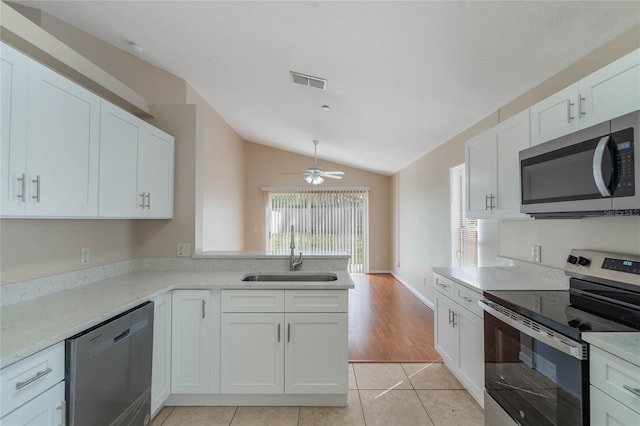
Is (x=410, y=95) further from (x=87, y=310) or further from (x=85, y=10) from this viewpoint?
(x=87, y=310)

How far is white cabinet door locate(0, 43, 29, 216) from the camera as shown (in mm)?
1280

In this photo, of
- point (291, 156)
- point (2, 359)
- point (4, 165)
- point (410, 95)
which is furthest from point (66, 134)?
point (291, 156)

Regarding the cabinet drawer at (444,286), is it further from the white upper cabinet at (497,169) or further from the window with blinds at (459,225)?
the window with blinds at (459,225)

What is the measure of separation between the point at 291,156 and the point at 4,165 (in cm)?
600

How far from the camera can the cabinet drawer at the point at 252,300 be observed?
2.08 meters

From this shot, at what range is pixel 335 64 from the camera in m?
2.44

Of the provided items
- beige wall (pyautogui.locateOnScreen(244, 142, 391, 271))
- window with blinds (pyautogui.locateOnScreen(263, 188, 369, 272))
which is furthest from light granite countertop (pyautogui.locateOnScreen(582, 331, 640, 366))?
beige wall (pyautogui.locateOnScreen(244, 142, 391, 271))

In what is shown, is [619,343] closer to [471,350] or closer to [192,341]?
[471,350]

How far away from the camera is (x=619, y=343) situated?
1081 mm

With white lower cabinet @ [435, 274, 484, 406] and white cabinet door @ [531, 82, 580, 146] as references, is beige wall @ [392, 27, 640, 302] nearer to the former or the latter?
white cabinet door @ [531, 82, 580, 146]

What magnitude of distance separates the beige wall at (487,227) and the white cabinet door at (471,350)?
773mm

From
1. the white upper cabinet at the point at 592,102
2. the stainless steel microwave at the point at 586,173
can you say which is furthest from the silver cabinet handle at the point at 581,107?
the stainless steel microwave at the point at 586,173

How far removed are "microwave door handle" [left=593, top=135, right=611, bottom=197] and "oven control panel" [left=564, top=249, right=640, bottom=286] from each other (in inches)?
19.9

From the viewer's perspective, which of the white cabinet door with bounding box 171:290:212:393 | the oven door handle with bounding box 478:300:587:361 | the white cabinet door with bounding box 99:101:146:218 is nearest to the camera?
the oven door handle with bounding box 478:300:587:361
